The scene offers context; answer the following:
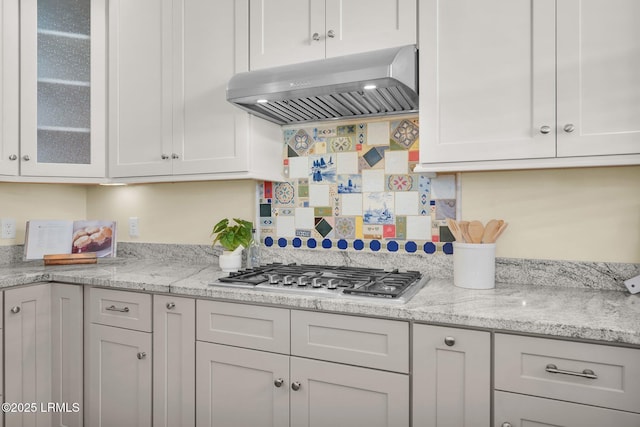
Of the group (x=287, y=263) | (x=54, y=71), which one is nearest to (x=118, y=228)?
(x=54, y=71)

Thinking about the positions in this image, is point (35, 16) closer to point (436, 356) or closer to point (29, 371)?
point (29, 371)

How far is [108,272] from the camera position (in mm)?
2049

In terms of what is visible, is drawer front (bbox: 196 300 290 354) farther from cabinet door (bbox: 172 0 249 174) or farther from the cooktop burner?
cabinet door (bbox: 172 0 249 174)

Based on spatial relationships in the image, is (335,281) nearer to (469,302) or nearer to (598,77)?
(469,302)

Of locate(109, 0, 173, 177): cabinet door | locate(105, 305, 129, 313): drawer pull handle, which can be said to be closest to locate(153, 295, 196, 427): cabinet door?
locate(105, 305, 129, 313): drawer pull handle

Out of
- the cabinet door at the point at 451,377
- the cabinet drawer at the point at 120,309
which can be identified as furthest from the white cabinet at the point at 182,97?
the cabinet door at the point at 451,377

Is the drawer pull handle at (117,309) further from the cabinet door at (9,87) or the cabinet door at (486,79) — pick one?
the cabinet door at (486,79)

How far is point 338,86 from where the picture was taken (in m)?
1.58

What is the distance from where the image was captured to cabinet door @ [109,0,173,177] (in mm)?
2127

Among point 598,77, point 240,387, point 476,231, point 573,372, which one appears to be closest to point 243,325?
point 240,387

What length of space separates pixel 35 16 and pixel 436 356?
8.25ft

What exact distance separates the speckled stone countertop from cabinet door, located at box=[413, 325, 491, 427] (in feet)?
0.16

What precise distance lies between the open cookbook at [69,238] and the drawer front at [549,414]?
2.21m

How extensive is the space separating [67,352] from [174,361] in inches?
24.9
